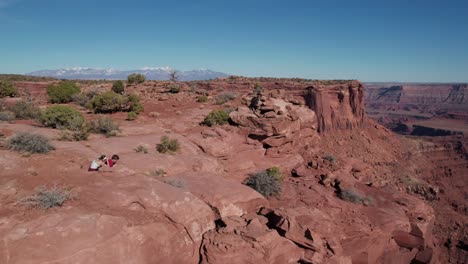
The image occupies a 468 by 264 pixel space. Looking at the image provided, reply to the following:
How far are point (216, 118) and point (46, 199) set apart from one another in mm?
12278

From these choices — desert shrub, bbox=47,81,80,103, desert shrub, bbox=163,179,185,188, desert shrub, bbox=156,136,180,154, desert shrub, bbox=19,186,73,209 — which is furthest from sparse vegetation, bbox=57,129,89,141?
desert shrub, bbox=47,81,80,103

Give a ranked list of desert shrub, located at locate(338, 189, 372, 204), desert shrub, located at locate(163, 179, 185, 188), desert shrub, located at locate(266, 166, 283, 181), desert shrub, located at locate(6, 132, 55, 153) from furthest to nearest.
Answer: desert shrub, located at locate(266, 166, 283, 181)
desert shrub, located at locate(338, 189, 372, 204)
desert shrub, located at locate(6, 132, 55, 153)
desert shrub, located at locate(163, 179, 185, 188)

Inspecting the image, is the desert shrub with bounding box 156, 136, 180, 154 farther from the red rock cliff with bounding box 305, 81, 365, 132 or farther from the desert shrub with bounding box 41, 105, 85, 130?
the red rock cliff with bounding box 305, 81, 365, 132

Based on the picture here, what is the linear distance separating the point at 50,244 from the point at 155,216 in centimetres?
234

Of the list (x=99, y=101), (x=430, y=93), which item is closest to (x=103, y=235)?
(x=99, y=101)

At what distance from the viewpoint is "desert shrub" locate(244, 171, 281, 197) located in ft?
42.6

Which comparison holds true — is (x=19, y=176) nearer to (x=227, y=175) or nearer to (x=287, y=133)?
(x=227, y=175)

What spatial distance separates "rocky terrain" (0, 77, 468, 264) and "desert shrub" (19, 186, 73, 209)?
0.14 metres

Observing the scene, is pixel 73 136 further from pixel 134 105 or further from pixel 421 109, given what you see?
pixel 421 109

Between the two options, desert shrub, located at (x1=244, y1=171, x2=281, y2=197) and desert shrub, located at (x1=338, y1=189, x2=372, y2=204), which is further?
desert shrub, located at (x1=338, y1=189, x2=372, y2=204)

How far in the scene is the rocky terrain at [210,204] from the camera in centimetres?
617

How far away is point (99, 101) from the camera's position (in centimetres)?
1967

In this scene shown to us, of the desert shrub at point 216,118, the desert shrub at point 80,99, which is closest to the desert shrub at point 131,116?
the desert shrub at point 216,118

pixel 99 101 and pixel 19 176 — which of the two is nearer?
pixel 19 176
